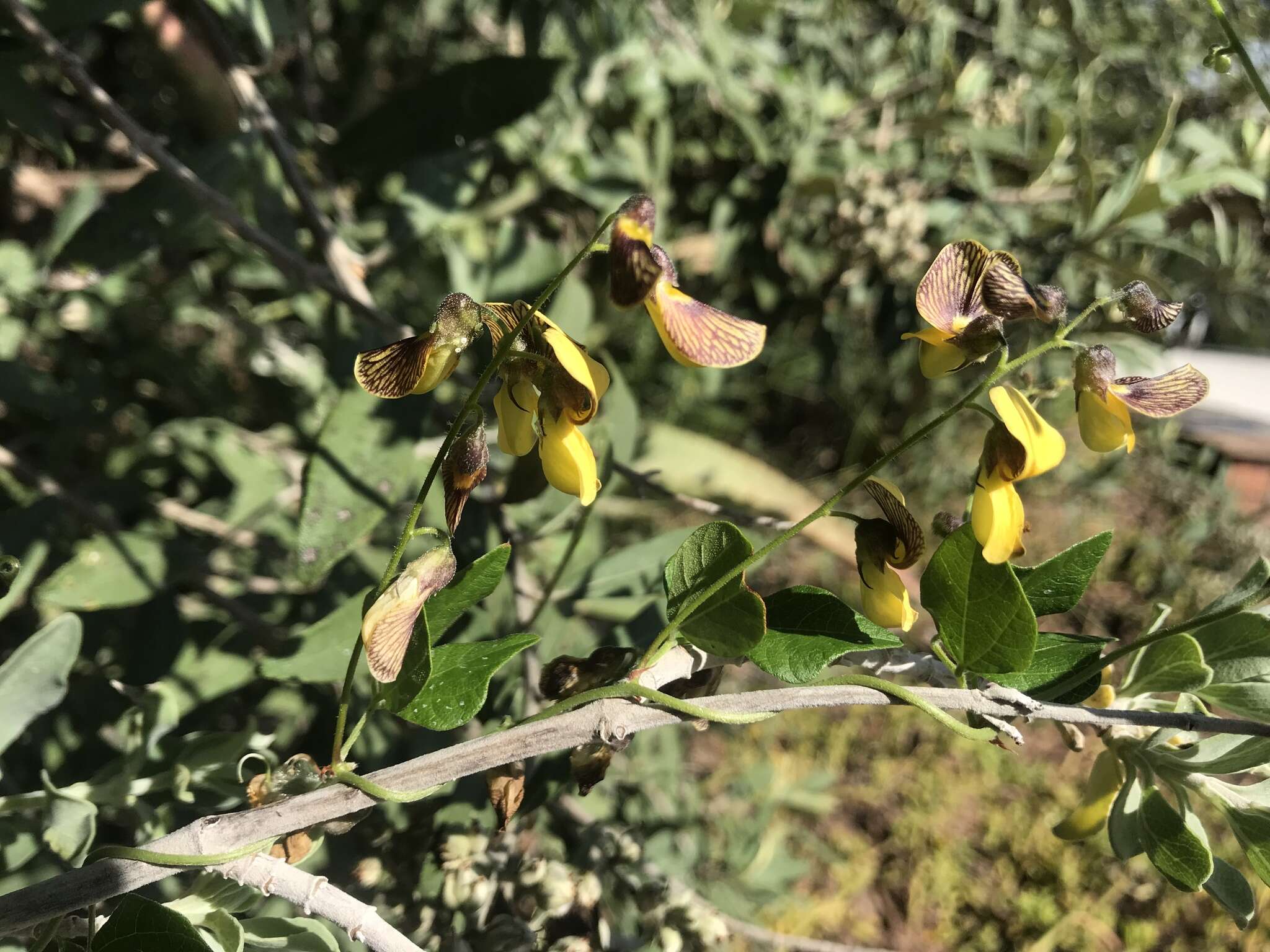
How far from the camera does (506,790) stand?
→ 0.58 m

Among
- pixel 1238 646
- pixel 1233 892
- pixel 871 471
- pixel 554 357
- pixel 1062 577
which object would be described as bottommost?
pixel 1233 892

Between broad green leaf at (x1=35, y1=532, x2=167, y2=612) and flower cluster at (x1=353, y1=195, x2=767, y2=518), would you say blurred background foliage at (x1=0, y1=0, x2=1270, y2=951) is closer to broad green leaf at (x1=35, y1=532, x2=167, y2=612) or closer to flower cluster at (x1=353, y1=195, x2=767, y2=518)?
broad green leaf at (x1=35, y1=532, x2=167, y2=612)

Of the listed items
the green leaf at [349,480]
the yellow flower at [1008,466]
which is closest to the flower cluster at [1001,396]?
the yellow flower at [1008,466]

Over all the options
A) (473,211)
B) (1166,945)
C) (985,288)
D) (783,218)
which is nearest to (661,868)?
(985,288)

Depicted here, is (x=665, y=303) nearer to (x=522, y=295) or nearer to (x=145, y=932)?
(x=145, y=932)

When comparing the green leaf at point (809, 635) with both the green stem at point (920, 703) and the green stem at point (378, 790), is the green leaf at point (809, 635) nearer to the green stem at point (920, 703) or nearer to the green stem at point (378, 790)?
the green stem at point (920, 703)

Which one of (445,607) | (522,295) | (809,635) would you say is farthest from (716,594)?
(522,295)

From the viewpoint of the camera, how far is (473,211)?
4.91ft

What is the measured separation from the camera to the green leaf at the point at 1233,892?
580 millimetres

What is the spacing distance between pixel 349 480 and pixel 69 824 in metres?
0.38

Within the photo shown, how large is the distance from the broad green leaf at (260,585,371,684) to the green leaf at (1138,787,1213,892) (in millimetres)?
630

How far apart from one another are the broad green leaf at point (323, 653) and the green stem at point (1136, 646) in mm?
555

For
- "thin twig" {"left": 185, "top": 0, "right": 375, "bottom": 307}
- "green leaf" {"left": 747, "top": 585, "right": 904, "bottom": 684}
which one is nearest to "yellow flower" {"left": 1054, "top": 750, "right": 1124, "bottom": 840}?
"green leaf" {"left": 747, "top": 585, "right": 904, "bottom": 684}

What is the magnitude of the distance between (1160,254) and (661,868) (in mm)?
1804
